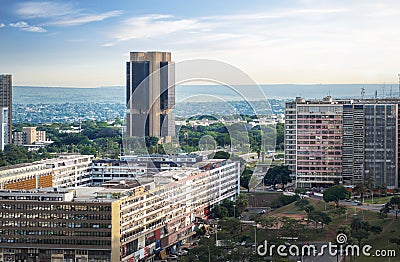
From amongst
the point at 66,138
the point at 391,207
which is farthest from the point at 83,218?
the point at 66,138

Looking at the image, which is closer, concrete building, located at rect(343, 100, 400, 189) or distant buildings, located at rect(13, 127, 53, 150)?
concrete building, located at rect(343, 100, 400, 189)

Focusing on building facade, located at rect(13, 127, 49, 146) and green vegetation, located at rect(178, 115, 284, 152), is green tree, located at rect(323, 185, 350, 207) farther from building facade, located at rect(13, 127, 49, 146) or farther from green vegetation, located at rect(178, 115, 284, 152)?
building facade, located at rect(13, 127, 49, 146)

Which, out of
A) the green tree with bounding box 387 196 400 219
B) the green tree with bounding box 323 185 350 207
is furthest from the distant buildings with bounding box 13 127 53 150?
the green tree with bounding box 387 196 400 219

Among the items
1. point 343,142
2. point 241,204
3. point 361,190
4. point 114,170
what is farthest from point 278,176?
point 114,170

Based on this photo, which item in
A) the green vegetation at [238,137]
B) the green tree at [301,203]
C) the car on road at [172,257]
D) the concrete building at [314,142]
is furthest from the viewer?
the green vegetation at [238,137]

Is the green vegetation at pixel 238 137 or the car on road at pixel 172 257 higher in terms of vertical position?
the green vegetation at pixel 238 137

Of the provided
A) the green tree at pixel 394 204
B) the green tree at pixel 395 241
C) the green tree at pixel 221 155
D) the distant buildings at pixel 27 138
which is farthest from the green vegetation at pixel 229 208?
the distant buildings at pixel 27 138

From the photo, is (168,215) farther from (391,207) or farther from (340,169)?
(340,169)

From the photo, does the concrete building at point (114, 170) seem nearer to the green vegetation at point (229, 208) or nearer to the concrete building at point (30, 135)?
the green vegetation at point (229, 208)
